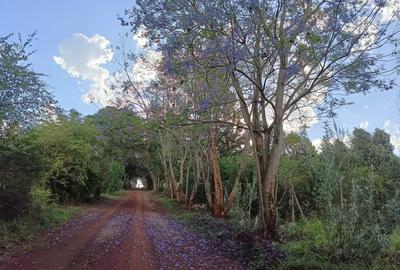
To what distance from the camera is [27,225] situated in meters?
14.4

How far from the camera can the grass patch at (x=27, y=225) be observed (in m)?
12.3

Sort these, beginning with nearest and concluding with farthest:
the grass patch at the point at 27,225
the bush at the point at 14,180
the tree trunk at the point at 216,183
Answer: the grass patch at the point at 27,225 < the bush at the point at 14,180 < the tree trunk at the point at 216,183

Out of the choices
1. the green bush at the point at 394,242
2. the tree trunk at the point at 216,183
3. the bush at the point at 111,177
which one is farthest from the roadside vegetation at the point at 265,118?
the bush at the point at 111,177

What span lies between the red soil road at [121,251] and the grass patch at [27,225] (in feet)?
1.75

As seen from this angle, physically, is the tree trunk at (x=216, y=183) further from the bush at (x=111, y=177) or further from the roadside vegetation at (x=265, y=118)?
the bush at (x=111, y=177)

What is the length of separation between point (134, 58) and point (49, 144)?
298 inches

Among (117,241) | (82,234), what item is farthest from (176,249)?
(82,234)

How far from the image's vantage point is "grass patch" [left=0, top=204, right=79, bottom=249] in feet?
40.5

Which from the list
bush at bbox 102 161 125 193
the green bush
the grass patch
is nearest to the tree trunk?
the grass patch

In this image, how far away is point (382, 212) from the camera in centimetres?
941

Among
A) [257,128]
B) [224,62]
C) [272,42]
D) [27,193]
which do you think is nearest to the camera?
[272,42]

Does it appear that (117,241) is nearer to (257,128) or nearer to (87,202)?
(257,128)

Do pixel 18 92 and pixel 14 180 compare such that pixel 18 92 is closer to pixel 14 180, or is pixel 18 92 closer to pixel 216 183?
pixel 14 180

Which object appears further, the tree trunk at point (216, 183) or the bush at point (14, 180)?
the tree trunk at point (216, 183)
